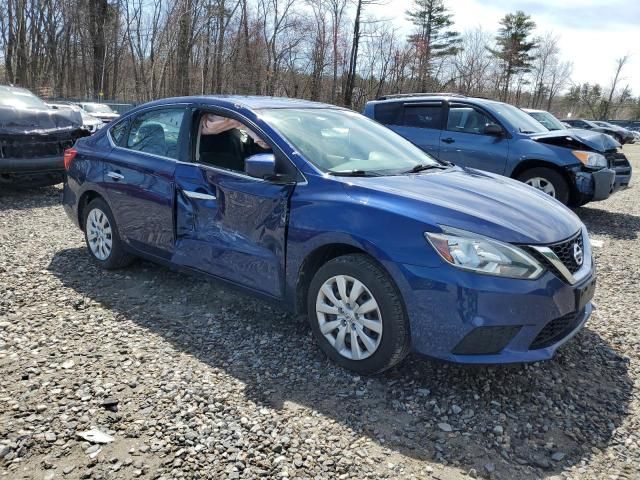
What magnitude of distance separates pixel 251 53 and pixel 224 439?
3139cm

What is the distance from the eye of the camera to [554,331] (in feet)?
9.06

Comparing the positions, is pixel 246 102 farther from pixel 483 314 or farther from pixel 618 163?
pixel 618 163

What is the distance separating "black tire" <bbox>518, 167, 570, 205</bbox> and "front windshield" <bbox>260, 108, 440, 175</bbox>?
4.00 m

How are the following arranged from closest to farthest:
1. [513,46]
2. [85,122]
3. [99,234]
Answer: [99,234], [85,122], [513,46]

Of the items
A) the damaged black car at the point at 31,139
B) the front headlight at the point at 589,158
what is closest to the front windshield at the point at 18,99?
the damaged black car at the point at 31,139

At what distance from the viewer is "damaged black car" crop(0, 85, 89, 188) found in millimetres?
7480

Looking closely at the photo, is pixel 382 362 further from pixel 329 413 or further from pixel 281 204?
pixel 281 204

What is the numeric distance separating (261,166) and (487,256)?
145 centimetres

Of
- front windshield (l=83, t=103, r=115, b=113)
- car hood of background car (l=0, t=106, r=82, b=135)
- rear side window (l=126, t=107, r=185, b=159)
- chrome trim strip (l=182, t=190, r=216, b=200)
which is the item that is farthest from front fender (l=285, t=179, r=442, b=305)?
front windshield (l=83, t=103, r=115, b=113)

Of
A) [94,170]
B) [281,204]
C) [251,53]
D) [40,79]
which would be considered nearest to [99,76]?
[40,79]

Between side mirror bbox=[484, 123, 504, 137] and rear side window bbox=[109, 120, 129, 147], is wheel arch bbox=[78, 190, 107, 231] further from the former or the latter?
side mirror bbox=[484, 123, 504, 137]

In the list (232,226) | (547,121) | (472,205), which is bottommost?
(232,226)

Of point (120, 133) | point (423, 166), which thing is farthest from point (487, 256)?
point (120, 133)

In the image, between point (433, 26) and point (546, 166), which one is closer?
point (546, 166)
